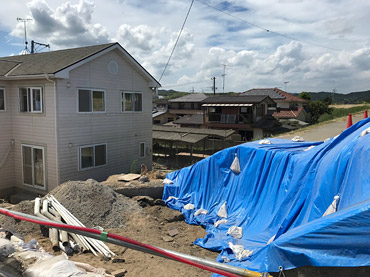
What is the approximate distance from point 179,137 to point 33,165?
974 cm

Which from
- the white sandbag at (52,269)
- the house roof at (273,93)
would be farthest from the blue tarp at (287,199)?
the house roof at (273,93)

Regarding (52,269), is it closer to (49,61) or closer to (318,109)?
(49,61)

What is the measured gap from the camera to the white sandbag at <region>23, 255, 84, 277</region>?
2801mm

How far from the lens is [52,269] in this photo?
281 cm

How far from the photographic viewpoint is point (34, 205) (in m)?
7.77

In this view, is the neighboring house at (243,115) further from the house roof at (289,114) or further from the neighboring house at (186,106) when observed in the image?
the neighboring house at (186,106)

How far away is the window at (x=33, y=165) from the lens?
37.7ft

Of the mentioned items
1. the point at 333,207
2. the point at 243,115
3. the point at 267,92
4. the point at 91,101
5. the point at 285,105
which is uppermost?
the point at 267,92

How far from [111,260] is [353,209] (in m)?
4.59

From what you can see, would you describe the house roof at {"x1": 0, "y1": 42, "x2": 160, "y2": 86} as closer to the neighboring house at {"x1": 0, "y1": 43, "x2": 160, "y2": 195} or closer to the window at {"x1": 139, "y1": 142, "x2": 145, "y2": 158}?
the neighboring house at {"x1": 0, "y1": 43, "x2": 160, "y2": 195}

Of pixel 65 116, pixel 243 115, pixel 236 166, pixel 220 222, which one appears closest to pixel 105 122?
pixel 65 116

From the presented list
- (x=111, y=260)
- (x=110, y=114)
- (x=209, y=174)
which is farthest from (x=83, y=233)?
(x=110, y=114)

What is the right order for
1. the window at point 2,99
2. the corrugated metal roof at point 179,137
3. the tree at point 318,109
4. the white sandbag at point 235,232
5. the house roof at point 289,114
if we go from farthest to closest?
the tree at point 318,109 → the house roof at point 289,114 → the corrugated metal roof at point 179,137 → the window at point 2,99 → the white sandbag at point 235,232

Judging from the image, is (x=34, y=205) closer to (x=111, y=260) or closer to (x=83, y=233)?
(x=111, y=260)
